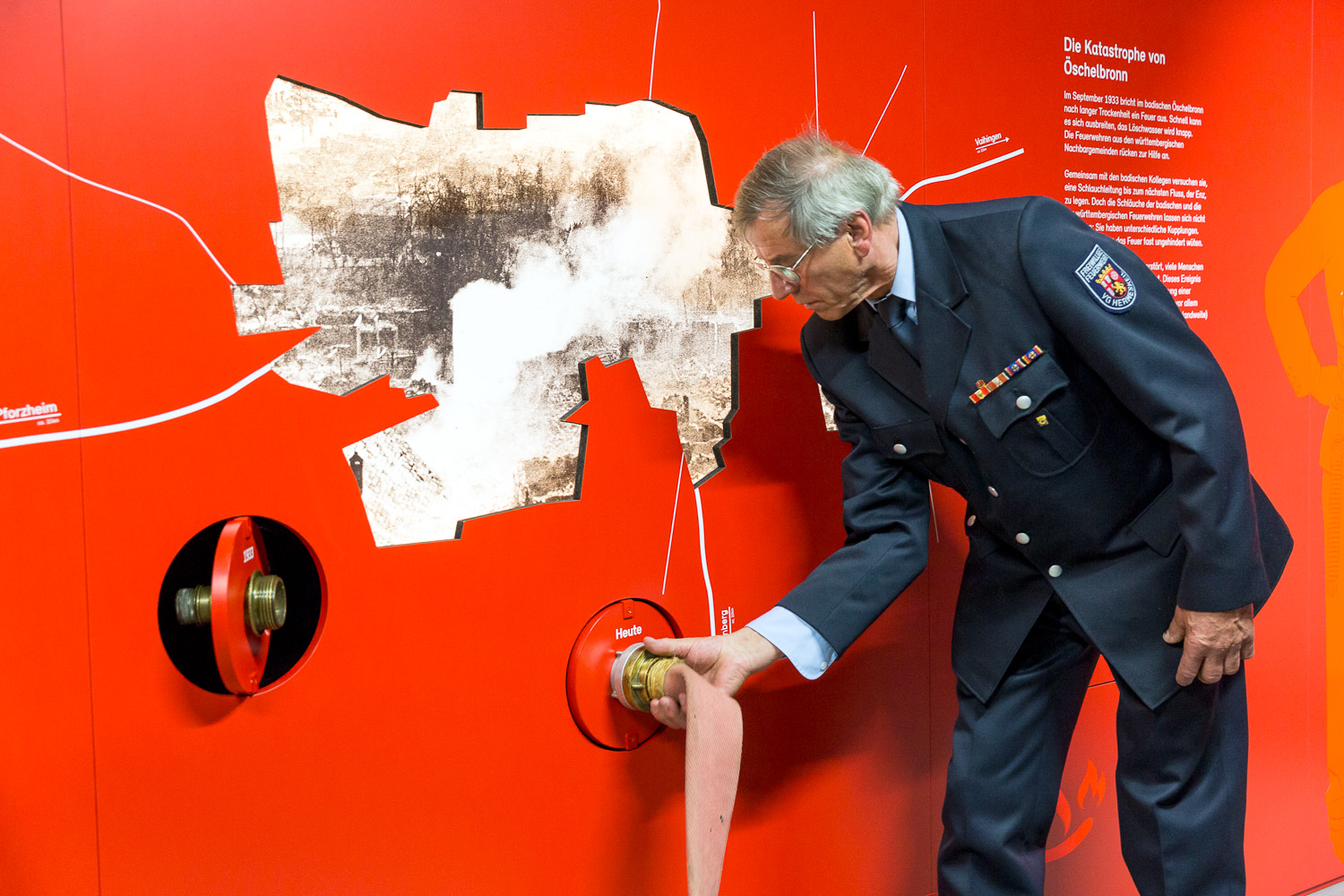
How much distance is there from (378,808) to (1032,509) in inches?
36.0

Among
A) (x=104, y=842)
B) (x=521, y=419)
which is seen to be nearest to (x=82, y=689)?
(x=104, y=842)

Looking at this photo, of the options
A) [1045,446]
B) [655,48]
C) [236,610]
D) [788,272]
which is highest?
[655,48]

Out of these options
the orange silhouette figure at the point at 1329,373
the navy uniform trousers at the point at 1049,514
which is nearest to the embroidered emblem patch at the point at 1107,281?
the navy uniform trousers at the point at 1049,514

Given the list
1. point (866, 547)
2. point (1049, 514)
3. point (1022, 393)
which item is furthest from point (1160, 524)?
point (866, 547)

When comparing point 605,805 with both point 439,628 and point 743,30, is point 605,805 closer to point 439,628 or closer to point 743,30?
point 439,628

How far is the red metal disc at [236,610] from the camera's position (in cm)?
105

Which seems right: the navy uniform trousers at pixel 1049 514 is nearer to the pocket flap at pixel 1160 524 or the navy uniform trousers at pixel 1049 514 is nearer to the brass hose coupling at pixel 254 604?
the pocket flap at pixel 1160 524

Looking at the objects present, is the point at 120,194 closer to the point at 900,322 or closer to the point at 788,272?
the point at 788,272

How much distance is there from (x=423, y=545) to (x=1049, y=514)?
809mm

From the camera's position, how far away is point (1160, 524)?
129 cm

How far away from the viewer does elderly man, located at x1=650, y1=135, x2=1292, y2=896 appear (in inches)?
46.9

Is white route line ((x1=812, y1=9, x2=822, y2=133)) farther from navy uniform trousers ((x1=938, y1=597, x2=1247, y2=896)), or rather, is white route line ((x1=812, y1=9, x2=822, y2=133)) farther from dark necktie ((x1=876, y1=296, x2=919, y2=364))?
navy uniform trousers ((x1=938, y1=597, x2=1247, y2=896))

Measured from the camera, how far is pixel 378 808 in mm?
1238

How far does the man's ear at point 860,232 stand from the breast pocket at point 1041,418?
0.25m
